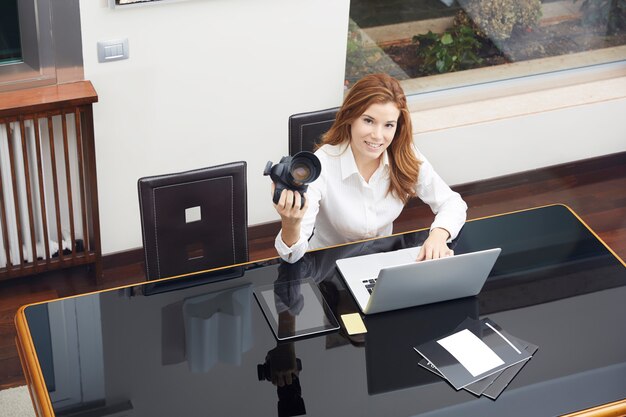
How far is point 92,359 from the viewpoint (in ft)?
7.69

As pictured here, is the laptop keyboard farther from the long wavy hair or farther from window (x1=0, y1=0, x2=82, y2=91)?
window (x1=0, y1=0, x2=82, y2=91)

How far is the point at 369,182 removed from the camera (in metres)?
2.92

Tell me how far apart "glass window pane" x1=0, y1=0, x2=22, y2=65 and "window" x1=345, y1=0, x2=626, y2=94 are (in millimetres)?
1434

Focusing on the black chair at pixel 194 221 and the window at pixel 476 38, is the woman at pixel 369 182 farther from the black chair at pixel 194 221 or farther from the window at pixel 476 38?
the window at pixel 476 38

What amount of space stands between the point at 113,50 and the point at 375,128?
3.95 feet

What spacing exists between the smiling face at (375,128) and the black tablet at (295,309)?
1.51 feet

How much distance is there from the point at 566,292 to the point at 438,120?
70.0 inches

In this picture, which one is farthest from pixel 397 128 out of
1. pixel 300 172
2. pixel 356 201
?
pixel 300 172

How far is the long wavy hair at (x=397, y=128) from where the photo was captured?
8.96 feet

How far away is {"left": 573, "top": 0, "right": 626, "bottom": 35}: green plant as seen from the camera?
4.77 m

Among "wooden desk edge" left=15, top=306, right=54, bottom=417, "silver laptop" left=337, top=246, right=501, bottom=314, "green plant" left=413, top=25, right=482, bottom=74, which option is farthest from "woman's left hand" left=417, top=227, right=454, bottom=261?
"green plant" left=413, top=25, right=482, bottom=74

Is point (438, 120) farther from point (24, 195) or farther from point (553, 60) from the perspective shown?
point (24, 195)

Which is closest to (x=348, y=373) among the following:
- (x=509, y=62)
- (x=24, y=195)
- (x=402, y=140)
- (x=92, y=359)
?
(x=92, y=359)

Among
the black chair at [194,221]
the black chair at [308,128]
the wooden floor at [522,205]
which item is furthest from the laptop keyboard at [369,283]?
the wooden floor at [522,205]
